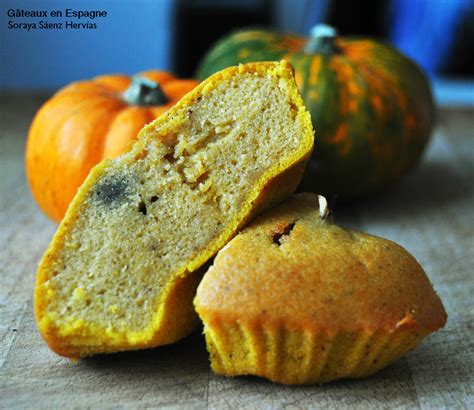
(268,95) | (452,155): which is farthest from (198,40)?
(268,95)

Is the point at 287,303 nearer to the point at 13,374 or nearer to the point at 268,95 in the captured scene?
the point at 268,95

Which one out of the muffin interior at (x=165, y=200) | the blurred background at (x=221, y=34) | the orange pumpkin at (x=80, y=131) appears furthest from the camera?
the blurred background at (x=221, y=34)

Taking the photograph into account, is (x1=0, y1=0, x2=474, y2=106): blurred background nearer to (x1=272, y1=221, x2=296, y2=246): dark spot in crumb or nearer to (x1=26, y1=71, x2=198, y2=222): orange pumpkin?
(x1=26, y1=71, x2=198, y2=222): orange pumpkin

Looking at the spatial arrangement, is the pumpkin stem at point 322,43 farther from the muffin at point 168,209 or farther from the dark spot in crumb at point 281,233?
the dark spot in crumb at point 281,233

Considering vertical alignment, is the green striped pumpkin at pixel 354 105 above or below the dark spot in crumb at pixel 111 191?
below

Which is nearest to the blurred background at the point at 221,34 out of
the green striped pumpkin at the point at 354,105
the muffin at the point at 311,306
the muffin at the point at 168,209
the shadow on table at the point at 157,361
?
the green striped pumpkin at the point at 354,105

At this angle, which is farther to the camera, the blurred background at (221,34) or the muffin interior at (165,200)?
the blurred background at (221,34)
